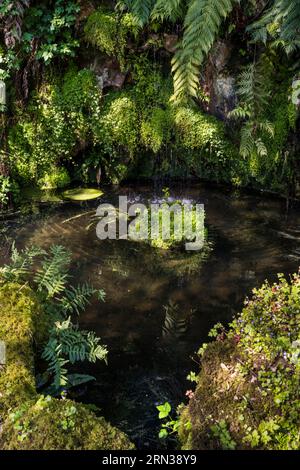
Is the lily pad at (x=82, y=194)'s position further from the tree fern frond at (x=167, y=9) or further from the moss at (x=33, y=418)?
the moss at (x=33, y=418)

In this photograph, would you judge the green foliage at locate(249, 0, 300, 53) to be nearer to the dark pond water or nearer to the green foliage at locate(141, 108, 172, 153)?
the green foliage at locate(141, 108, 172, 153)

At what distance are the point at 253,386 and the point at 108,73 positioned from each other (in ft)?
20.8

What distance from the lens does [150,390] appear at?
420 cm

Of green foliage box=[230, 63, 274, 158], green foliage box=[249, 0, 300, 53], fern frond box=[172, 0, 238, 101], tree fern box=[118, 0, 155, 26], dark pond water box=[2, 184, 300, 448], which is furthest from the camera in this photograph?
green foliage box=[230, 63, 274, 158]

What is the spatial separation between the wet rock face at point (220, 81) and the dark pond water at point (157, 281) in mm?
1461

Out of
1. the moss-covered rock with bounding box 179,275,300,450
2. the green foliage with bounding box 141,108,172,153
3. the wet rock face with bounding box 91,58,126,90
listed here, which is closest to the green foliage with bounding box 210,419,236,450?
the moss-covered rock with bounding box 179,275,300,450

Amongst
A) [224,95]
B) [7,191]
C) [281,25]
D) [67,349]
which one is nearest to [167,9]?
[281,25]

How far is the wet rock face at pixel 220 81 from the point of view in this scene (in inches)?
311

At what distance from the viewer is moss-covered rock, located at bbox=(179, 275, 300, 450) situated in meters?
2.98

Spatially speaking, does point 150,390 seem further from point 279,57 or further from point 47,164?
point 279,57

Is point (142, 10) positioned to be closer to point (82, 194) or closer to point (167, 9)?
point (167, 9)

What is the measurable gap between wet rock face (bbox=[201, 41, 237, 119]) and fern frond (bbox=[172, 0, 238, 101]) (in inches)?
48.2

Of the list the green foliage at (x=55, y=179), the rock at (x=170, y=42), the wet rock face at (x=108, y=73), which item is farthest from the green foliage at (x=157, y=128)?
the green foliage at (x=55, y=179)

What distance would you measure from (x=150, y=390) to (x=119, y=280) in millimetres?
1869
